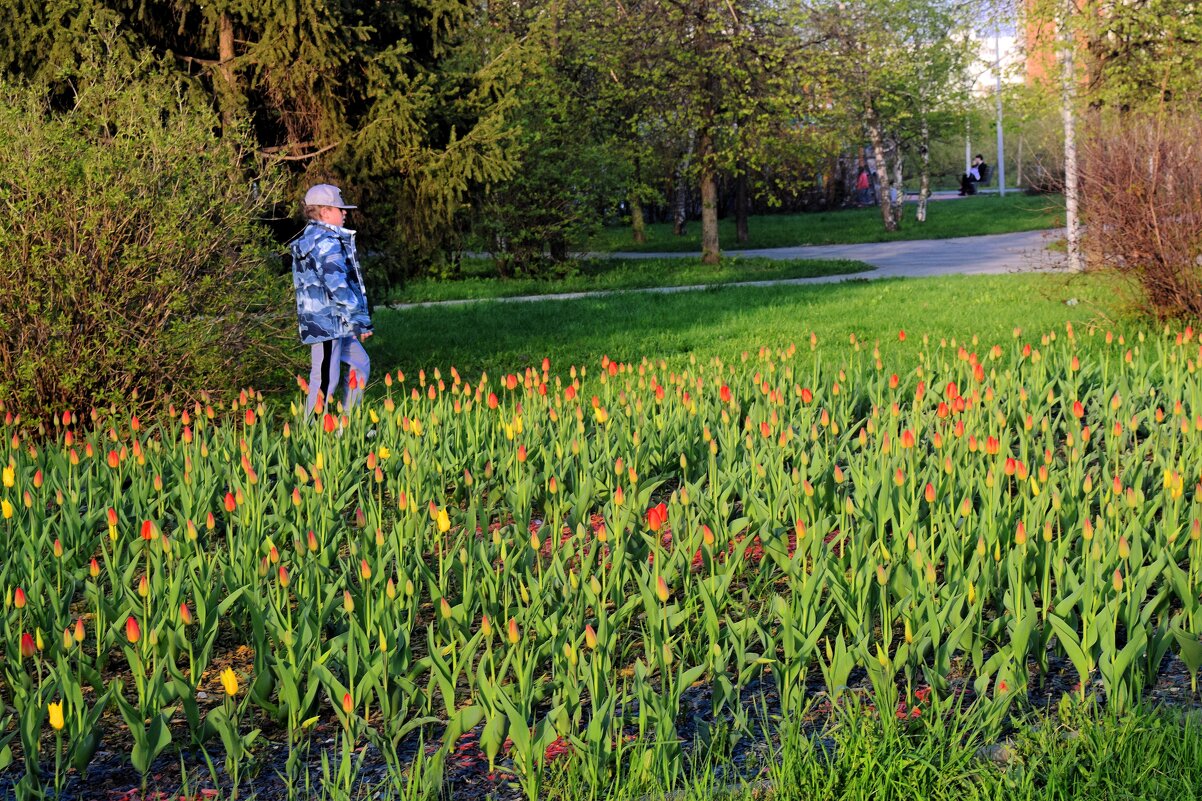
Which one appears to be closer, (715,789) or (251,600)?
(715,789)

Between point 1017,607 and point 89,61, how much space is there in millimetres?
7676

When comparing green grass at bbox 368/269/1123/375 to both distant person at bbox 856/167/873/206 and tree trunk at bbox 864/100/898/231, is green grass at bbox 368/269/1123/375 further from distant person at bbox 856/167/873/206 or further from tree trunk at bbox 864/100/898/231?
distant person at bbox 856/167/873/206

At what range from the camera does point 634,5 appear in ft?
70.4

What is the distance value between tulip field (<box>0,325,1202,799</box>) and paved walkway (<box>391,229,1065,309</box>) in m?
10.9

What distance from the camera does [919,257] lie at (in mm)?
25172

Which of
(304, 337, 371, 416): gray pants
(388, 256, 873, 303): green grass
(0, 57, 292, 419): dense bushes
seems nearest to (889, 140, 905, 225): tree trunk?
(388, 256, 873, 303): green grass

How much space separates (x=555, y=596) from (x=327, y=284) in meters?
3.77

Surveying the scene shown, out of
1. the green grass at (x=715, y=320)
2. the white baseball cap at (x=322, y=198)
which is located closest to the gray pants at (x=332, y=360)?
the white baseball cap at (x=322, y=198)

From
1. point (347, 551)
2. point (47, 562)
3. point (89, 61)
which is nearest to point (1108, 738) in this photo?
point (347, 551)

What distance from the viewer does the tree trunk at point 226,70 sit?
10.2 meters

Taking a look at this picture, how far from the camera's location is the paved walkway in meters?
18.5

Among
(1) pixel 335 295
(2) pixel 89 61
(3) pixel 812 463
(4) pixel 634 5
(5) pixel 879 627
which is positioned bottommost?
(5) pixel 879 627

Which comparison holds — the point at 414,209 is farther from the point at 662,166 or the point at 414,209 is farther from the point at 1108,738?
the point at 662,166

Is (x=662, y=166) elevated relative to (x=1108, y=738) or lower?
elevated
